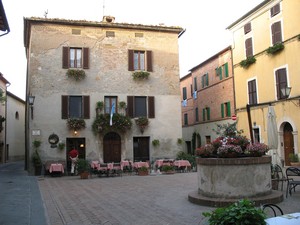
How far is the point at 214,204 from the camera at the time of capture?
336 inches

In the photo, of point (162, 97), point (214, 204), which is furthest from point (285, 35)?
point (214, 204)

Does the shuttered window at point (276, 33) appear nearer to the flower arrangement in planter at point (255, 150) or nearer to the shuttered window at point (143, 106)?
the shuttered window at point (143, 106)

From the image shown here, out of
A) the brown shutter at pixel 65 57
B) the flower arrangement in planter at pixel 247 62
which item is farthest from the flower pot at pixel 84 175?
the flower arrangement in planter at pixel 247 62

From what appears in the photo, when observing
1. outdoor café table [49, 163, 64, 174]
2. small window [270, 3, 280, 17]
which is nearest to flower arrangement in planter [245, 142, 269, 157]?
outdoor café table [49, 163, 64, 174]

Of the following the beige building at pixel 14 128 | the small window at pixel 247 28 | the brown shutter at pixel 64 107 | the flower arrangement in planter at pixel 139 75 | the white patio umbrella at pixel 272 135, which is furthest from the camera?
the beige building at pixel 14 128

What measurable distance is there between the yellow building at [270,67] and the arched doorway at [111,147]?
27.5 feet

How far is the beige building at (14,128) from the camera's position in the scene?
3719cm

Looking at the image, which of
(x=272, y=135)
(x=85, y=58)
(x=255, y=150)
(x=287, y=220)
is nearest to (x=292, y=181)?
(x=255, y=150)

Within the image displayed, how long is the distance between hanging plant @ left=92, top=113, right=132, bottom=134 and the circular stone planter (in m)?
12.3

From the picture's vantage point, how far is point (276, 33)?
2238cm

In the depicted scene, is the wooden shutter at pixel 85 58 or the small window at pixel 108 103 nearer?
the wooden shutter at pixel 85 58

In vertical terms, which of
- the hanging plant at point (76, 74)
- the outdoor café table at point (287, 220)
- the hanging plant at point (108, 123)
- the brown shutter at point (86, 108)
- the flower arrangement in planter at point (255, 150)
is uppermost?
the hanging plant at point (76, 74)

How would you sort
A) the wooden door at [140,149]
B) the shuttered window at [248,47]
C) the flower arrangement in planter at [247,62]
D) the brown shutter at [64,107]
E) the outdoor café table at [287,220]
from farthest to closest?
the shuttered window at [248,47] → the flower arrangement in planter at [247,62] → the wooden door at [140,149] → the brown shutter at [64,107] → the outdoor café table at [287,220]

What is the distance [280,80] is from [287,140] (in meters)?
3.79
